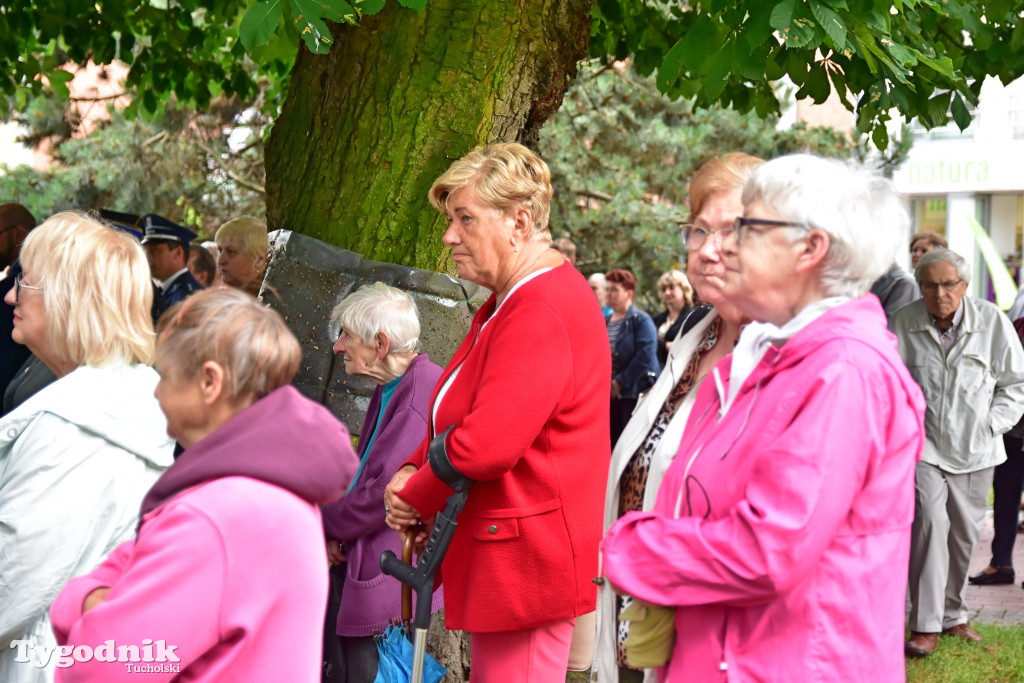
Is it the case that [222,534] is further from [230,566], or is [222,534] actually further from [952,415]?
[952,415]

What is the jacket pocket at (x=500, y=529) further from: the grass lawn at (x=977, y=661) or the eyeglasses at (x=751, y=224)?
the grass lawn at (x=977, y=661)

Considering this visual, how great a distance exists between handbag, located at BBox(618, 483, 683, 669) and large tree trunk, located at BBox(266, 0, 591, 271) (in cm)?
264

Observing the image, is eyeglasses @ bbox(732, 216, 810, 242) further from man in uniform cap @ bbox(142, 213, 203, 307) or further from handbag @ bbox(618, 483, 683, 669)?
man in uniform cap @ bbox(142, 213, 203, 307)

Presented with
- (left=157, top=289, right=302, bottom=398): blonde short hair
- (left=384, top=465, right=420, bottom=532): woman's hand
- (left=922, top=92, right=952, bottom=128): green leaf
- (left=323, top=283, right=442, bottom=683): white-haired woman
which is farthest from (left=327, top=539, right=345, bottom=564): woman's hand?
(left=922, top=92, right=952, bottom=128): green leaf

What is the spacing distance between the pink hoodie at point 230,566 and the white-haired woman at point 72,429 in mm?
523

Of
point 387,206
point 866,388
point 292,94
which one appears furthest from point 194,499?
point 292,94

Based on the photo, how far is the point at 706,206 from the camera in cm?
262

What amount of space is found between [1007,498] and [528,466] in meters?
5.48

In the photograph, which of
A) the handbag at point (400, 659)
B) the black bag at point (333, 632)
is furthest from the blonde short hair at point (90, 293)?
the black bag at point (333, 632)

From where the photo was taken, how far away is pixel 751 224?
6.66 feet

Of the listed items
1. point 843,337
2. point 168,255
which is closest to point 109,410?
point 843,337

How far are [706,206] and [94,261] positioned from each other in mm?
1503

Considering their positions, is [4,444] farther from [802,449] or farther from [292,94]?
[292,94]

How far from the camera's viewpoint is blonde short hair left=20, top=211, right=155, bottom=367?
260 cm
